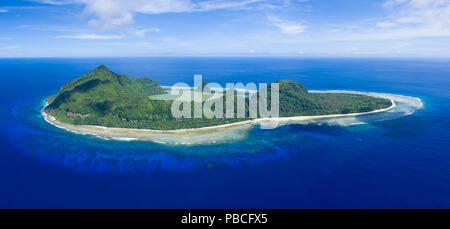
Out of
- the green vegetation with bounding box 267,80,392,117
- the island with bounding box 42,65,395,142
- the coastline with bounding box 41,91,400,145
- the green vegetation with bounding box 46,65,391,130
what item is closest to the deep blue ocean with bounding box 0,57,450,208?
the coastline with bounding box 41,91,400,145

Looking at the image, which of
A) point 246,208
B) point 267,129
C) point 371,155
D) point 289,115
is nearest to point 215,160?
point 246,208

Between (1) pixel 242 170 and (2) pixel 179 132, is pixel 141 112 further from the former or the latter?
(1) pixel 242 170

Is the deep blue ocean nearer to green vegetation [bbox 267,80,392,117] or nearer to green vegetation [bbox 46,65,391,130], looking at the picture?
green vegetation [bbox 46,65,391,130]

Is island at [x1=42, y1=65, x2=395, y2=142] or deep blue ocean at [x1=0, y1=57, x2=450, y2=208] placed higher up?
island at [x1=42, y1=65, x2=395, y2=142]

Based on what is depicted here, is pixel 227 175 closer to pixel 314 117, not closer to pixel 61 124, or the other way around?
pixel 314 117

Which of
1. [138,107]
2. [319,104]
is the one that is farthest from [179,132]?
[319,104]

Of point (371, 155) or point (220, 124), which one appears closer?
point (371, 155)

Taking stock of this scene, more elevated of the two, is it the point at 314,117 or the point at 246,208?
the point at 314,117
